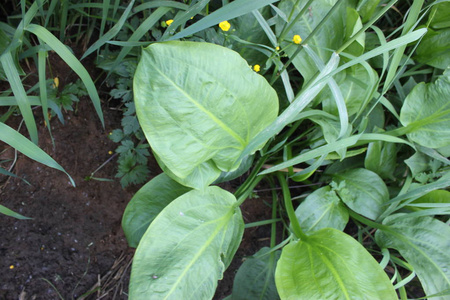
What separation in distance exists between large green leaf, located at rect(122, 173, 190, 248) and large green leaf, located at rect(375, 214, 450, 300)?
634 mm

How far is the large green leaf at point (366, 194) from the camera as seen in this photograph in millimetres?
1011

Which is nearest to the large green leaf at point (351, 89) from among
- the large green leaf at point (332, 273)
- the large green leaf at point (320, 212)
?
the large green leaf at point (320, 212)

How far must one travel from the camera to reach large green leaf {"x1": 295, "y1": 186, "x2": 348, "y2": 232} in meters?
1.01

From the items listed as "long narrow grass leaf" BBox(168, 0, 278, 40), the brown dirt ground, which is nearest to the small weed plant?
"long narrow grass leaf" BBox(168, 0, 278, 40)

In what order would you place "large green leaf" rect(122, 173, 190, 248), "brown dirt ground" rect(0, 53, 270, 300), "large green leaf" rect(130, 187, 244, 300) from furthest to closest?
"brown dirt ground" rect(0, 53, 270, 300) → "large green leaf" rect(122, 173, 190, 248) → "large green leaf" rect(130, 187, 244, 300)

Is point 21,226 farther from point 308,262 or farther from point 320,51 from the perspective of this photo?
point 320,51

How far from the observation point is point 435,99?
96 cm

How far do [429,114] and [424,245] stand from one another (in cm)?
37

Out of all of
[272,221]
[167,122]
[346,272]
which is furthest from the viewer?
[272,221]

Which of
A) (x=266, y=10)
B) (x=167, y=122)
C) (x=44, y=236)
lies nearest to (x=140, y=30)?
(x=167, y=122)

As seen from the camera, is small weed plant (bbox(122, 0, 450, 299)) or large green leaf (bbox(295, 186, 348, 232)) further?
large green leaf (bbox(295, 186, 348, 232))

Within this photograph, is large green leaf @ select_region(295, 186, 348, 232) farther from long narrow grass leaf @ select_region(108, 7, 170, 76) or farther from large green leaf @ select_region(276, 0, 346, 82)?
long narrow grass leaf @ select_region(108, 7, 170, 76)

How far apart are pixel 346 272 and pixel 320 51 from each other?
61 centimetres

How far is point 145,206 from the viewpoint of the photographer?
901 millimetres
